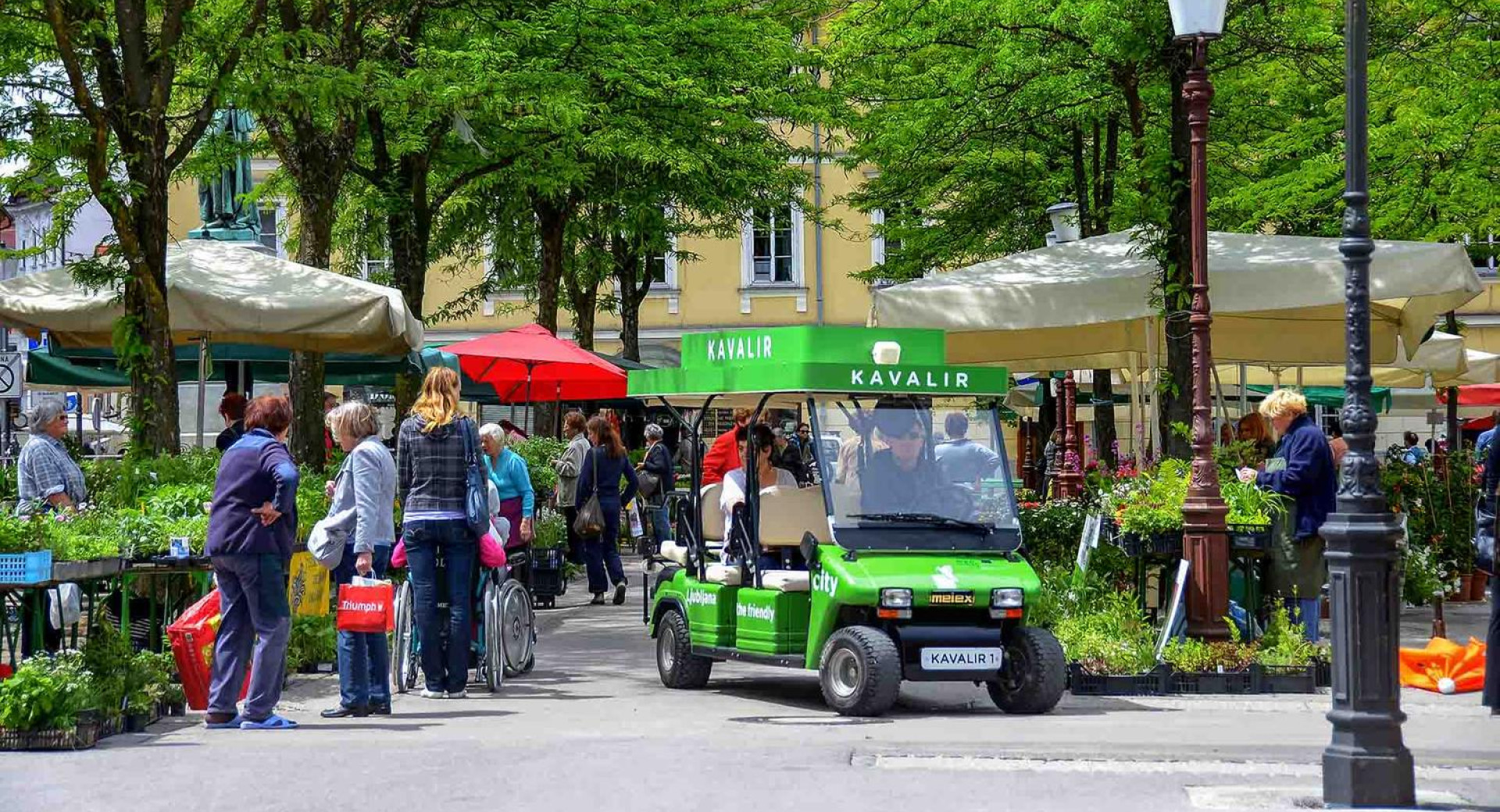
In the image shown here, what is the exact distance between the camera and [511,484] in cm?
1548

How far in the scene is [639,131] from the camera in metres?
23.2

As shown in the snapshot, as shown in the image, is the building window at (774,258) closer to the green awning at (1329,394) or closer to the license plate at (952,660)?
the green awning at (1329,394)

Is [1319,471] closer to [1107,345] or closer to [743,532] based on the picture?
[743,532]

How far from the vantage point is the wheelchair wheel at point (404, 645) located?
13.0m

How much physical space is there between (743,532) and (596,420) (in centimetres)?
854

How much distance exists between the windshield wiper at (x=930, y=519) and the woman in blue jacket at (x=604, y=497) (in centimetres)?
882

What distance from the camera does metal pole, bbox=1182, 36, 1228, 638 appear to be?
1316 cm

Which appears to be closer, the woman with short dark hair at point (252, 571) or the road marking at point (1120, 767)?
the road marking at point (1120, 767)

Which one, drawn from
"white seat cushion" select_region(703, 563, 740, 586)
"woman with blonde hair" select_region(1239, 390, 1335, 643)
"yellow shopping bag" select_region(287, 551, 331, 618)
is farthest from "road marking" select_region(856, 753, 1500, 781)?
"yellow shopping bag" select_region(287, 551, 331, 618)

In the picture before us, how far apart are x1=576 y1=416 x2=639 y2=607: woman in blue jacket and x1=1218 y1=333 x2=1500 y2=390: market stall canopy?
617cm

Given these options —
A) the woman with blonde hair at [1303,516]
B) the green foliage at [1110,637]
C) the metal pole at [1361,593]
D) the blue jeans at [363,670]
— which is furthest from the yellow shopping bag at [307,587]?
the metal pole at [1361,593]

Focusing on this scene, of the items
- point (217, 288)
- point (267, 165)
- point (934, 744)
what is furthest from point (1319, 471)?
point (267, 165)

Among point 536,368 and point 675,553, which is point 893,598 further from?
point 536,368

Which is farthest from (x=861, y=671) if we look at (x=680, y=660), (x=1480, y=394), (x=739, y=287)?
(x=739, y=287)
